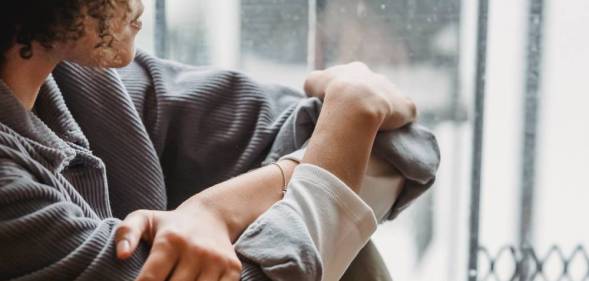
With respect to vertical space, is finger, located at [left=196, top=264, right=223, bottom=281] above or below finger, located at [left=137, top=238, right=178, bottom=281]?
below

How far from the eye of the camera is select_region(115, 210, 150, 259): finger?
0.71 m

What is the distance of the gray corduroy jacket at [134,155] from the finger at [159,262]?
0.05 feet

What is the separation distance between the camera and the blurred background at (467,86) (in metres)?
1.12

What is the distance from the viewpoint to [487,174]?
3.80 feet

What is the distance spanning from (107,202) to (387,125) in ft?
0.97

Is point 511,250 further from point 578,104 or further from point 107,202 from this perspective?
point 107,202

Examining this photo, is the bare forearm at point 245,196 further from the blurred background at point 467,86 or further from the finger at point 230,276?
A: the blurred background at point 467,86

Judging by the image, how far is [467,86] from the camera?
45.1 inches

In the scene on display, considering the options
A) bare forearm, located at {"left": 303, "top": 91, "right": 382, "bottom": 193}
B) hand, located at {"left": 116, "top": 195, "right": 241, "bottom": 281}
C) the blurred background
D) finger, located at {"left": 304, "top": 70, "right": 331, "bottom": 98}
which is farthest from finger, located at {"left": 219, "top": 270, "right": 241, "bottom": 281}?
the blurred background

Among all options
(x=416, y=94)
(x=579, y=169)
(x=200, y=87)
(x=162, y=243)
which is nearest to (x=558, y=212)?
(x=579, y=169)

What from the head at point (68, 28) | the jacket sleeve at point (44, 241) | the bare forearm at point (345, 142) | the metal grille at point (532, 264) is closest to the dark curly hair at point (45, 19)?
the head at point (68, 28)

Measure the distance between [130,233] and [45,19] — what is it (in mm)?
208

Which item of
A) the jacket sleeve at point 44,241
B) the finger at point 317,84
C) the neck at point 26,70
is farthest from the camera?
the finger at point 317,84

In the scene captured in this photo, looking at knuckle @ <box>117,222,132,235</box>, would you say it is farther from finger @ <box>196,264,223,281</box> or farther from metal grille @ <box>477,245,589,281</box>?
metal grille @ <box>477,245,589,281</box>
